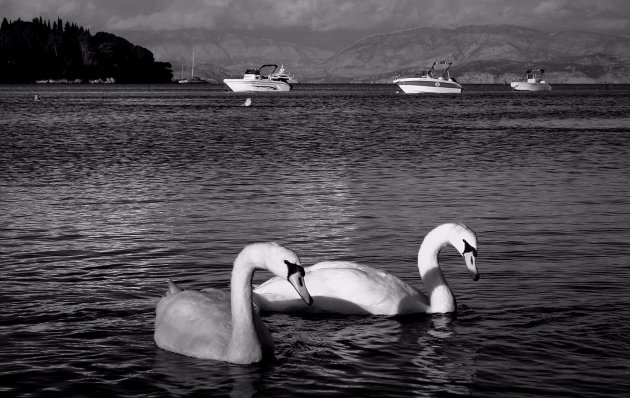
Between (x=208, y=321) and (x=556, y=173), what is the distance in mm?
22007

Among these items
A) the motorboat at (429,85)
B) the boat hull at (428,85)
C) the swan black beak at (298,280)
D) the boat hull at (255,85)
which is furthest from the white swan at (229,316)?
the boat hull at (255,85)

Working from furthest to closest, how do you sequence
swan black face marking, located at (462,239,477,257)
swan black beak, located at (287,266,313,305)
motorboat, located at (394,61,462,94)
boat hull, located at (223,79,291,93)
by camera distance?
boat hull, located at (223,79,291,93)
motorboat, located at (394,61,462,94)
swan black face marking, located at (462,239,477,257)
swan black beak, located at (287,266,313,305)

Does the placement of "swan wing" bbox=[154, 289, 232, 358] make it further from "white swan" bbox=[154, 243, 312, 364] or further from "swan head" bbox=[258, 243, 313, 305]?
"swan head" bbox=[258, 243, 313, 305]

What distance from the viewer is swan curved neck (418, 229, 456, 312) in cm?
1301

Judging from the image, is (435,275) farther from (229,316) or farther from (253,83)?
(253,83)

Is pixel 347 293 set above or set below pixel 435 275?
below

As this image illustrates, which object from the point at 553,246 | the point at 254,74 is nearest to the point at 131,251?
the point at 553,246

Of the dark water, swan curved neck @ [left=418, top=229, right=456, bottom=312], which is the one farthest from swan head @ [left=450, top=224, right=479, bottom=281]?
the dark water

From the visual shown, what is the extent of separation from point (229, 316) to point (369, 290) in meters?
2.48

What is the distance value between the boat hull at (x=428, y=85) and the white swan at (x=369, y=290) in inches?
6031

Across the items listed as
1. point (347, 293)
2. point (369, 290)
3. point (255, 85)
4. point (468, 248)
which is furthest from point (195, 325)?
point (255, 85)

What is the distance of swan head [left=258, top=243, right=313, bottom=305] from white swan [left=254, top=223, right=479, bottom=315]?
10.0ft

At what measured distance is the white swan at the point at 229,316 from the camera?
9.85m

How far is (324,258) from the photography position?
1680cm
